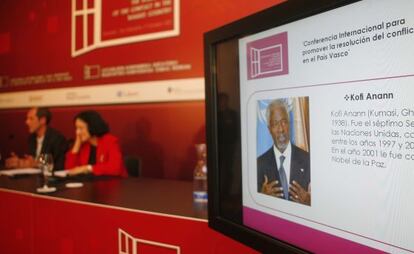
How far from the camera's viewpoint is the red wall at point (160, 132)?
3.13 metres

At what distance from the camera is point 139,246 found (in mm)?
1381

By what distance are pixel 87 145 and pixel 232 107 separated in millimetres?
1975

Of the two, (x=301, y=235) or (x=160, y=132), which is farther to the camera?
(x=160, y=132)

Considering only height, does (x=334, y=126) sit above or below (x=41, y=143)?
above

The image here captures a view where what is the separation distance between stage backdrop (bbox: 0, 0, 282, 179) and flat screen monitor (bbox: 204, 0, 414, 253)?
1.95 m

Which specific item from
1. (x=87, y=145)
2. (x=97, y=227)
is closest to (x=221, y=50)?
(x=97, y=227)

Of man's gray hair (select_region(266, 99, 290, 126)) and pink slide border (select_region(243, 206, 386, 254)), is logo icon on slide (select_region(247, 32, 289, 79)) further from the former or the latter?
pink slide border (select_region(243, 206, 386, 254))

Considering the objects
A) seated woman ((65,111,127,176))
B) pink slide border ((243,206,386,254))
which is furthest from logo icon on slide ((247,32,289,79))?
seated woman ((65,111,127,176))

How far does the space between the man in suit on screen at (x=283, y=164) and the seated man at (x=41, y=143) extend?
8.04ft

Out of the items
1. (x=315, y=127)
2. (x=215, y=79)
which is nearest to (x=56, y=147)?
(x=215, y=79)

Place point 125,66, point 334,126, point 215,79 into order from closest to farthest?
point 334,126, point 215,79, point 125,66

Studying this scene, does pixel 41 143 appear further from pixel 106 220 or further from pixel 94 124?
pixel 106 220

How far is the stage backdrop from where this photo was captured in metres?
3.08

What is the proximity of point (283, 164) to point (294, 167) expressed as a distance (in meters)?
0.03
